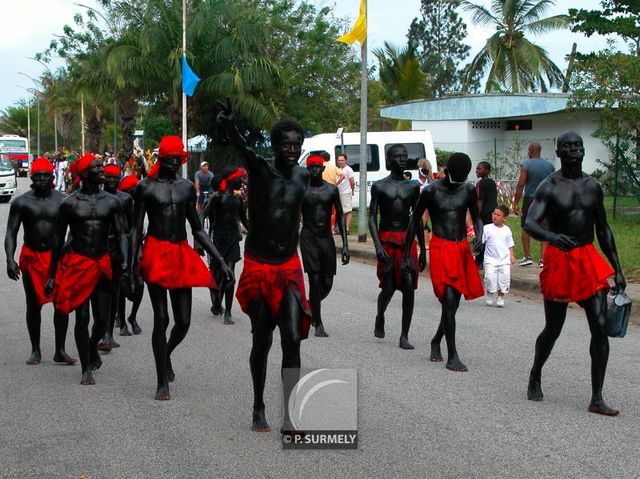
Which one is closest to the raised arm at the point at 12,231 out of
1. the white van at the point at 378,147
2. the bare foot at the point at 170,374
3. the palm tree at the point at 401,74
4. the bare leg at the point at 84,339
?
the bare leg at the point at 84,339

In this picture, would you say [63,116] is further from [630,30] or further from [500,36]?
[630,30]

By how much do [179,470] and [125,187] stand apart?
5.28m

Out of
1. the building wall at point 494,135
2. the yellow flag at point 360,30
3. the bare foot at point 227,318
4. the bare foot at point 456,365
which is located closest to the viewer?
the bare foot at point 456,365

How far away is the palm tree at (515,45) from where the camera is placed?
40938mm

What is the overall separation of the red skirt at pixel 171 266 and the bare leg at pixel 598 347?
2764mm

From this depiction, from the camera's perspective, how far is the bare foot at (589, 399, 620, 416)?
22.2ft

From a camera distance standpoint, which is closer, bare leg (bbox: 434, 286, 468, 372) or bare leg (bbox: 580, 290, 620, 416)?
bare leg (bbox: 580, 290, 620, 416)

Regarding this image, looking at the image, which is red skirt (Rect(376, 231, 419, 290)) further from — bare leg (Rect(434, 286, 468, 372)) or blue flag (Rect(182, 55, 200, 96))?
blue flag (Rect(182, 55, 200, 96))

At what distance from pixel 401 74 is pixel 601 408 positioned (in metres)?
39.0

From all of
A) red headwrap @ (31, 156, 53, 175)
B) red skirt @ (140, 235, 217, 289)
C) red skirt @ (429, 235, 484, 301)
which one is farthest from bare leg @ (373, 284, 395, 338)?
red headwrap @ (31, 156, 53, 175)

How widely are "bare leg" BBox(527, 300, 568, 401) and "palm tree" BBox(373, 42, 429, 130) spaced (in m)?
38.1

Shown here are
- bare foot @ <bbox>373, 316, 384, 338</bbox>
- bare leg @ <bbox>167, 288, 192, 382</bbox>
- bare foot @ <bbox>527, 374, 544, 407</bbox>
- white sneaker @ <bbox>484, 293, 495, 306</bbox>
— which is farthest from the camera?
white sneaker @ <bbox>484, 293, 495, 306</bbox>

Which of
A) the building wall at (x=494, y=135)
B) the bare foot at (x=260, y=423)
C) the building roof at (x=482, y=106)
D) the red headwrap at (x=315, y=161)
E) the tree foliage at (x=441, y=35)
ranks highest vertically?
the tree foliage at (x=441, y=35)

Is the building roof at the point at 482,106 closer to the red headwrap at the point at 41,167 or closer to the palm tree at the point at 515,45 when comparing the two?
the palm tree at the point at 515,45
